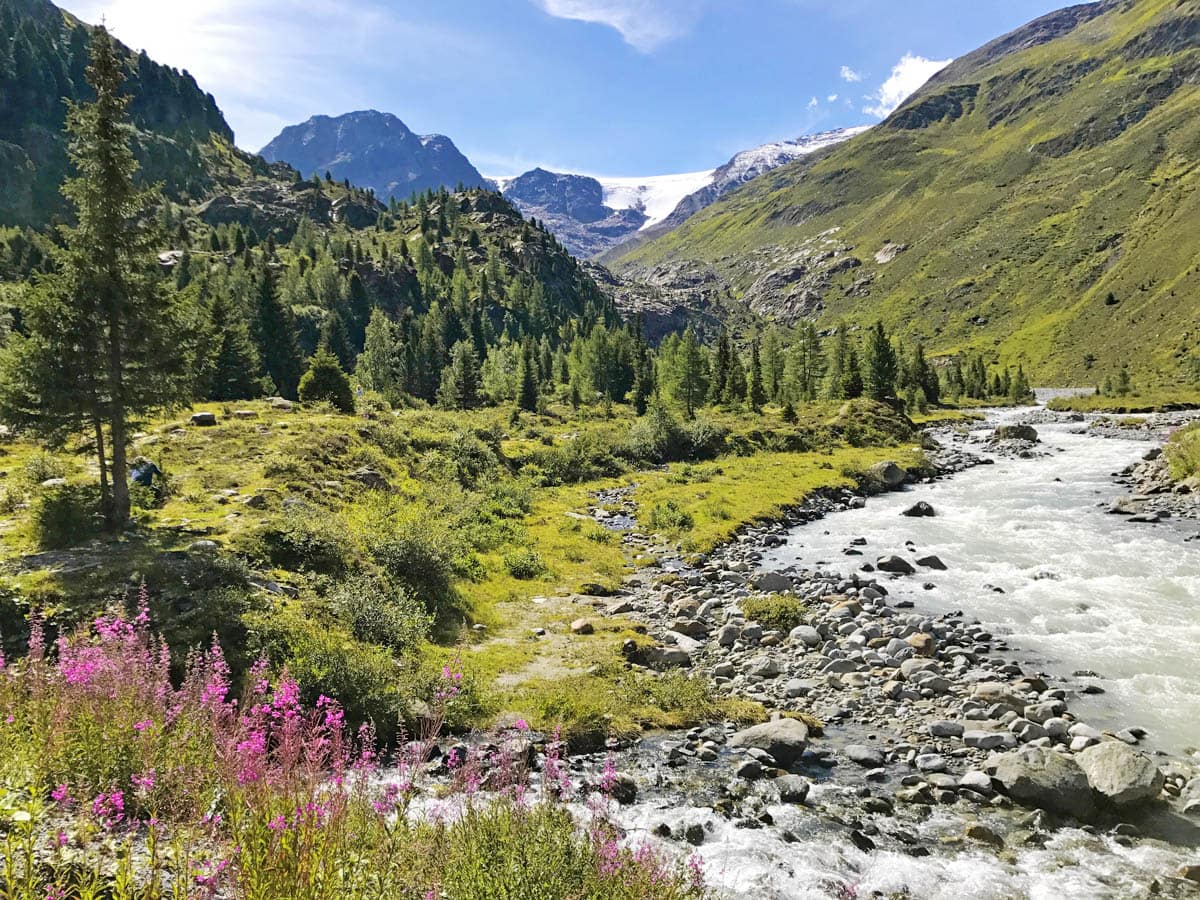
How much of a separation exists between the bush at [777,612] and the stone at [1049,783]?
909 centimetres

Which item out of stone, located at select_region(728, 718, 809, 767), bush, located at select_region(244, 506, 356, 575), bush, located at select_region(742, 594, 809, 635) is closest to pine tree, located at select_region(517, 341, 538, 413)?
bush, located at select_region(244, 506, 356, 575)

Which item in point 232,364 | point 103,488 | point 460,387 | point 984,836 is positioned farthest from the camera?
point 460,387

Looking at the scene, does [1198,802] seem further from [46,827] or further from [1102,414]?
[1102,414]

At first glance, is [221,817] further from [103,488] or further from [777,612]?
[103,488]

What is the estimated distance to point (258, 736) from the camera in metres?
5.57

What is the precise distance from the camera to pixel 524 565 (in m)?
27.8

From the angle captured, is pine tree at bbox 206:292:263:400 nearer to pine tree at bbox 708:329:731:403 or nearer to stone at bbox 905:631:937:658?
stone at bbox 905:631:937:658

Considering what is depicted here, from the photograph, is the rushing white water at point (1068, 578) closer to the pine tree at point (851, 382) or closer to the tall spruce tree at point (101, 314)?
the tall spruce tree at point (101, 314)

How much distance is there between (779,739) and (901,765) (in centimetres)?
242

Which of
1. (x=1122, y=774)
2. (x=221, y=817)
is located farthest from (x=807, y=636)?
(x=221, y=817)

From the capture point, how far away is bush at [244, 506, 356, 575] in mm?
19891

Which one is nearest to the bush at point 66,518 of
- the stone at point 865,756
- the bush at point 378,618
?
the bush at point 378,618

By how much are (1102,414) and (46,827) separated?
13183 centimetres

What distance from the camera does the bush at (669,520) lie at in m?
37.1
